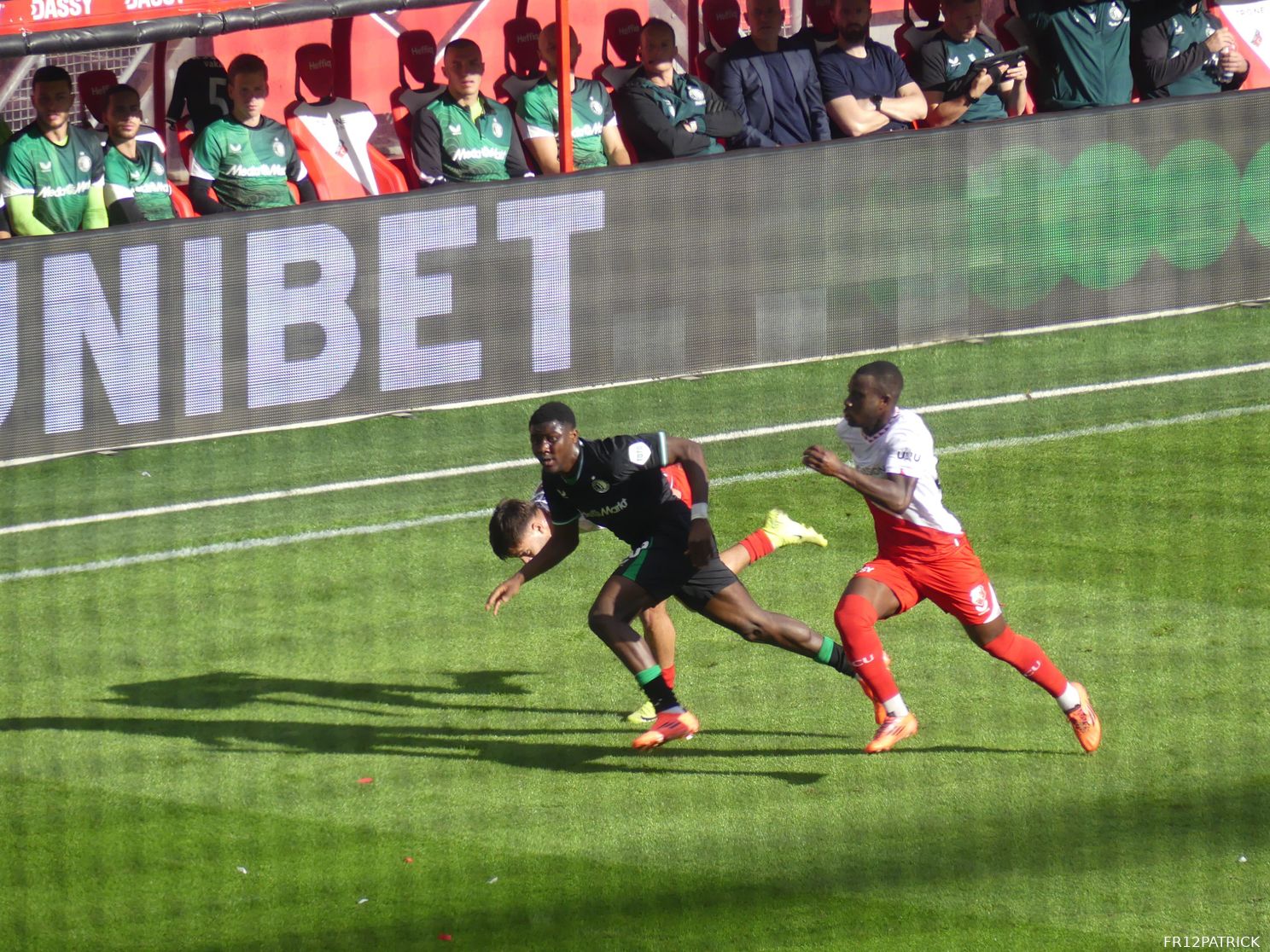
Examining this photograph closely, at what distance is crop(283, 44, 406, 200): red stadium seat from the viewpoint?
579 inches

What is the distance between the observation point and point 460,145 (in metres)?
13.5

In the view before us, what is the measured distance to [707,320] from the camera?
1316 centimetres

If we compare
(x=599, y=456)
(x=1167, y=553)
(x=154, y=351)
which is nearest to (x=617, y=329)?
(x=154, y=351)

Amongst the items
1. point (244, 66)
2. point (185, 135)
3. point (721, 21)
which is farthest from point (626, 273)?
point (721, 21)

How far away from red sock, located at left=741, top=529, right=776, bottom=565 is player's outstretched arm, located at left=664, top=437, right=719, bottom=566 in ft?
3.61

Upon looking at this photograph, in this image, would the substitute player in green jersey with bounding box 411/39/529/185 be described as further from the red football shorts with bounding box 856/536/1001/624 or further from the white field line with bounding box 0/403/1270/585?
the red football shorts with bounding box 856/536/1001/624

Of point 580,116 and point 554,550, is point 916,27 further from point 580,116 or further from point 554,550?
point 554,550

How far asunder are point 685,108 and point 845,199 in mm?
1378

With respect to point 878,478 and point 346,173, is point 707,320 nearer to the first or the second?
point 346,173

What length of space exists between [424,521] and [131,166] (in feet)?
11.1

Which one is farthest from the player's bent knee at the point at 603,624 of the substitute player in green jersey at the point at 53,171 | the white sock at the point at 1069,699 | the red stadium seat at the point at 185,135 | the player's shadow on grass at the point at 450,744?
the red stadium seat at the point at 185,135

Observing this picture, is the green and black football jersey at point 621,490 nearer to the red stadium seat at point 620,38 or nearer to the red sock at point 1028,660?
the red sock at point 1028,660

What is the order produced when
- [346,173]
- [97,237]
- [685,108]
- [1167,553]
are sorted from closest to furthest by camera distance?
[1167,553]
[97,237]
[685,108]
[346,173]

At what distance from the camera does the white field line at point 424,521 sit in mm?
10703
